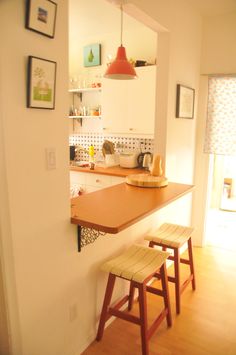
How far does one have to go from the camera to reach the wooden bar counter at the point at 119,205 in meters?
1.46

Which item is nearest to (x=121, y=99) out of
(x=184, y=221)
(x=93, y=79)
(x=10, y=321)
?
(x=93, y=79)

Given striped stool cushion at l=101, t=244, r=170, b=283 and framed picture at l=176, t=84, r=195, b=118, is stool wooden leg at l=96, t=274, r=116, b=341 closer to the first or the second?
striped stool cushion at l=101, t=244, r=170, b=283

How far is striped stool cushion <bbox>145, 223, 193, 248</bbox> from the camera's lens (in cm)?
216

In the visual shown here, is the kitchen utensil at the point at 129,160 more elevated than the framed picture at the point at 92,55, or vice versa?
the framed picture at the point at 92,55

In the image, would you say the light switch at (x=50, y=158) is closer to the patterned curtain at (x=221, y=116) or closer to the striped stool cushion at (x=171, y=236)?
the striped stool cushion at (x=171, y=236)

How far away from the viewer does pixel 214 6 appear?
106 inches

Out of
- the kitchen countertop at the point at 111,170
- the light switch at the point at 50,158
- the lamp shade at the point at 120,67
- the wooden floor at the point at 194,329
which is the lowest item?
the wooden floor at the point at 194,329

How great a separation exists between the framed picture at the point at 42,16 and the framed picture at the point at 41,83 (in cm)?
13

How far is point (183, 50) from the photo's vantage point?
8.70 feet

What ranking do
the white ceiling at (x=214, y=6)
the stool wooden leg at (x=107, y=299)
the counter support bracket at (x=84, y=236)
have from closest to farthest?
1. the counter support bracket at (x=84, y=236)
2. the stool wooden leg at (x=107, y=299)
3. the white ceiling at (x=214, y=6)

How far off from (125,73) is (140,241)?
4.47 ft

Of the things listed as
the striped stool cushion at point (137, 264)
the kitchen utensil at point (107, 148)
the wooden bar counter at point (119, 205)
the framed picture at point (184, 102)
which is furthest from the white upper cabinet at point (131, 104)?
the striped stool cushion at point (137, 264)

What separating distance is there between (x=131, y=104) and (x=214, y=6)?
1266 millimetres

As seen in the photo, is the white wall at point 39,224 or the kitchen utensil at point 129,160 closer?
the white wall at point 39,224
